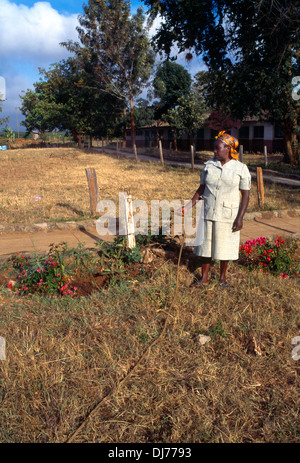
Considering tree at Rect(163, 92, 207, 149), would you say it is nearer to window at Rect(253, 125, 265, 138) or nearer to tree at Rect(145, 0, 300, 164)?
window at Rect(253, 125, 265, 138)

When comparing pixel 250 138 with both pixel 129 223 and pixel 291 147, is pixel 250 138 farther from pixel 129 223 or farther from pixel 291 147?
pixel 129 223

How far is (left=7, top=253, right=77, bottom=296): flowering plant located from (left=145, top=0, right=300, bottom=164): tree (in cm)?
1106

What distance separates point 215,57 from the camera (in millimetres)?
15648

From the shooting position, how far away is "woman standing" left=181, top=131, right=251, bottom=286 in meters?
4.08

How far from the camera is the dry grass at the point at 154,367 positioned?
2.40 metres

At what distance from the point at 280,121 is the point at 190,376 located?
1857 cm

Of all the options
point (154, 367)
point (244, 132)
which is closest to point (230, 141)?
point (154, 367)

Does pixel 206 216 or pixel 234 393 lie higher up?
pixel 206 216

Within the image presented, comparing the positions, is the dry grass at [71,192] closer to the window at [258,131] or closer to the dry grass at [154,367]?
the dry grass at [154,367]

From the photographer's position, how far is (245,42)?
1347cm

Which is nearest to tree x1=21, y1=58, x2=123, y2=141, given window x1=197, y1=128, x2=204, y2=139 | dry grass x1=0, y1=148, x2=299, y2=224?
window x1=197, y1=128, x2=204, y2=139

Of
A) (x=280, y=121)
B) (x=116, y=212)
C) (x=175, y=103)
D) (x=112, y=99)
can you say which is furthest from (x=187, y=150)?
(x=116, y=212)

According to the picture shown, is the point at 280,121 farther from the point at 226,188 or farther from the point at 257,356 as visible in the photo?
the point at 257,356

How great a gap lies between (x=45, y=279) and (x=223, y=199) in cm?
209
